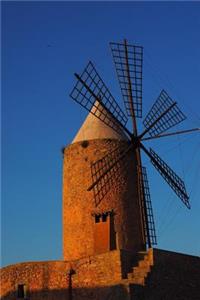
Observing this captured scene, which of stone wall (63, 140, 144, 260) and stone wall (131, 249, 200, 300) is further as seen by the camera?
stone wall (63, 140, 144, 260)

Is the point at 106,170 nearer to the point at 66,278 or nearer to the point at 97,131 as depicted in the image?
the point at 97,131

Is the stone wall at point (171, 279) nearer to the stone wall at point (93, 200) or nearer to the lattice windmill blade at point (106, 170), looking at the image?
the stone wall at point (93, 200)

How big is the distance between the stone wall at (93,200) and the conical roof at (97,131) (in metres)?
0.25

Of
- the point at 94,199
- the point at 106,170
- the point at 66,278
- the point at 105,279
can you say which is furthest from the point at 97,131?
the point at 105,279

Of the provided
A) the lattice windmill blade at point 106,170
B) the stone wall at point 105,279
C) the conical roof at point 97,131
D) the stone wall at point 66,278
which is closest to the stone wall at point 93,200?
the lattice windmill blade at point 106,170

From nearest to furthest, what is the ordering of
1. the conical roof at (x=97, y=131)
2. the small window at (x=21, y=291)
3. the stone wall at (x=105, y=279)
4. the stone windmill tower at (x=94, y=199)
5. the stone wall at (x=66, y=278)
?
the stone wall at (x=105, y=279), the stone wall at (x=66, y=278), the small window at (x=21, y=291), the stone windmill tower at (x=94, y=199), the conical roof at (x=97, y=131)

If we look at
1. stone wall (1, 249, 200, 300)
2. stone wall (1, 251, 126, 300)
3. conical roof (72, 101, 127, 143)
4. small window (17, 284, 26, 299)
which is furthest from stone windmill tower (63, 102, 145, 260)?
small window (17, 284, 26, 299)

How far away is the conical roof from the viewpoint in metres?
19.7

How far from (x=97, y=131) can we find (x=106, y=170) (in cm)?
173

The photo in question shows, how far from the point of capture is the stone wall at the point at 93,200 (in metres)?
18.6

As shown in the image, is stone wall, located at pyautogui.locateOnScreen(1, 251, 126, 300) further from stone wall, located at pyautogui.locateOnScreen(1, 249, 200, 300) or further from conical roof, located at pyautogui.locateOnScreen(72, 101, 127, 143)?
conical roof, located at pyautogui.locateOnScreen(72, 101, 127, 143)

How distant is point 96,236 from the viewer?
1759 cm

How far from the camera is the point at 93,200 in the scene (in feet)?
61.9

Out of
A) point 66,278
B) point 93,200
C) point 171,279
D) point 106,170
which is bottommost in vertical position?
point 171,279
